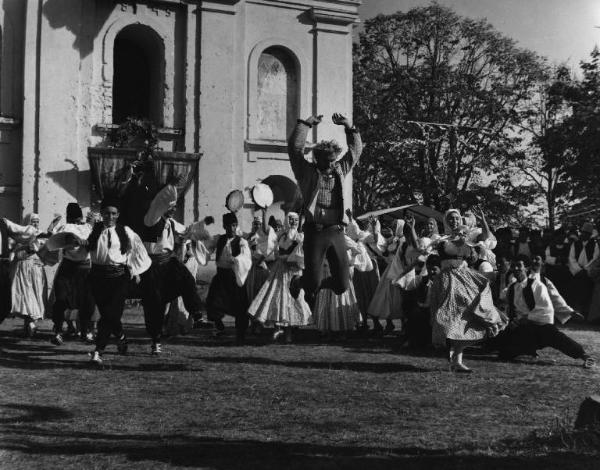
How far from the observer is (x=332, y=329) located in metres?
12.7

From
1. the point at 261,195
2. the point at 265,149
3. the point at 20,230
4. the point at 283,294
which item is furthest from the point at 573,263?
the point at 20,230

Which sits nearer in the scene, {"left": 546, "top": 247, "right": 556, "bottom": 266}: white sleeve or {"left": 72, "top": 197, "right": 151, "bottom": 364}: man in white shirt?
{"left": 72, "top": 197, "right": 151, "bottom": 364}: man in white shirt

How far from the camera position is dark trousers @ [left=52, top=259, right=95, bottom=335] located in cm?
1147

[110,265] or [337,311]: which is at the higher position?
[110,265]

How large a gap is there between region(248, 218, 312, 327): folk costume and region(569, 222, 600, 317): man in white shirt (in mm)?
7914

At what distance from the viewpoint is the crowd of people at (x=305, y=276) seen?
925 cm

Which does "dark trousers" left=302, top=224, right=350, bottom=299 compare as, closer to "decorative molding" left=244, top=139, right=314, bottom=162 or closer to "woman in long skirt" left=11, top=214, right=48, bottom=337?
"woman in long skirt" left=11, top=214, right=48, bottom=337

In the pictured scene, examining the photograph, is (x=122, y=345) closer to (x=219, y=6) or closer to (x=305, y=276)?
(x=305, y=276)

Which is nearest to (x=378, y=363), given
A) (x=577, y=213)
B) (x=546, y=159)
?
(x=546, y=159)

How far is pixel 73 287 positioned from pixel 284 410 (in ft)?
18.7

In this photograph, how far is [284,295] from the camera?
1252 centimetres

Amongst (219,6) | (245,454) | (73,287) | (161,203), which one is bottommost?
(245,454)

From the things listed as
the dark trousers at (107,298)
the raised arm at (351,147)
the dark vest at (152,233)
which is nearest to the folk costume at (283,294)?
the dark vest at (152,233)

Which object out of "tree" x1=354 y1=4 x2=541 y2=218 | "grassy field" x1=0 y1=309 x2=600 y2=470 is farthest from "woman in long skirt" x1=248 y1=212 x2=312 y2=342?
"tree" x1=354 y1=4 x2=541 y2=218
